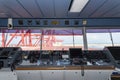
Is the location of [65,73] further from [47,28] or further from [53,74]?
[47,28]

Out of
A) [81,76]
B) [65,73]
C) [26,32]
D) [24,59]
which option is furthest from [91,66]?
[26,32]

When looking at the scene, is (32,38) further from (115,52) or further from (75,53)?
(115,52)

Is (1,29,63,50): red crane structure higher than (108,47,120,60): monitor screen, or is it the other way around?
(1,29,63,50): red crane structure

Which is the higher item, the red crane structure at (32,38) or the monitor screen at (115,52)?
the red crane structure at (32,38)

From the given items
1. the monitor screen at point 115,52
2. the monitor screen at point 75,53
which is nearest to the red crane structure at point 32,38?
the monitor screen at point 75,53

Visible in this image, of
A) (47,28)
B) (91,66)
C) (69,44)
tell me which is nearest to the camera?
(91,66)

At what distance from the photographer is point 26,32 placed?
557cm

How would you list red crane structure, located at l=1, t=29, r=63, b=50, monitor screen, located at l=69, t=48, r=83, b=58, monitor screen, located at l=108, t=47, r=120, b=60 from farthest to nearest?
red crane structure, located at l=1, t=29, r=63, b=50 < monitor screen, located at l=69, t=48, r=83, b=58 < monitor screen, located at l=108, t=47, r=120, b=60

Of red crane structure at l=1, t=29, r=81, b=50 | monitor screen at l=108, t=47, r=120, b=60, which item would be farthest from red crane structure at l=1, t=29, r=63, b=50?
monitor screen at l=108, t=47, r=120, b=60

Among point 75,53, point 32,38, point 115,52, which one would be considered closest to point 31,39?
point 32,38

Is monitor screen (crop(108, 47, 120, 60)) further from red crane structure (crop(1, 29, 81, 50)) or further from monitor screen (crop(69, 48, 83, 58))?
red crane structure (crop(1, 29, 81, 50))

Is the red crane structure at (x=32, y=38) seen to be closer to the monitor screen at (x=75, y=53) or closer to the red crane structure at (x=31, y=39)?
the red crane structure at (x=31, y=39)

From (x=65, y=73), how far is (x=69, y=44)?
8.21 ft

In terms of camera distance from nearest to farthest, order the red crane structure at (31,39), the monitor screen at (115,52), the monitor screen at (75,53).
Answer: the monitor screen at (115,52), the monitor screen at (75,53), the red crane structure at (31,39)
